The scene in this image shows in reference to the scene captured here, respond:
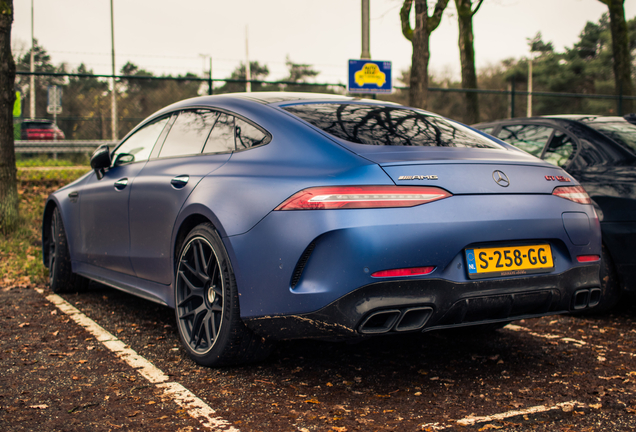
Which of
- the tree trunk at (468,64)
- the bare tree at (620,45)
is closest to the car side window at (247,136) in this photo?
the tree trunk at (468,64)

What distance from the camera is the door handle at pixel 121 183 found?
4.25 meters

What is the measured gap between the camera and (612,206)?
4.33 meters

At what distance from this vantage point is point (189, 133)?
153 inches

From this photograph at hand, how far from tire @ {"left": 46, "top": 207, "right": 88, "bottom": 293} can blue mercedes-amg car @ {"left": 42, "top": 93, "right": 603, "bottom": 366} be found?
6.02 feet

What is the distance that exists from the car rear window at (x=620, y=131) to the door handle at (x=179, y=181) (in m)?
3.19

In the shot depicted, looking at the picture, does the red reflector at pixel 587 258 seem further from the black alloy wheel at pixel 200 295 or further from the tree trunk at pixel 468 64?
the tree trunk at pixel 468 64

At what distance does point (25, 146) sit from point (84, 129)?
6851 millimetres

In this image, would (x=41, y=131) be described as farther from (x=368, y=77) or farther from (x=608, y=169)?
(x=608, y=169)

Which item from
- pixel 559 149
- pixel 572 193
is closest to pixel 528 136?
pixel 559 149

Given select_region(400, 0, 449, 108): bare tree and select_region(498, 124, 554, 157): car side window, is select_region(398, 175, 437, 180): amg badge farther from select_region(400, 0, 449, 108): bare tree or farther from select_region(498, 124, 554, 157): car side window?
select_region(400, 0, 449, 108): bare tree

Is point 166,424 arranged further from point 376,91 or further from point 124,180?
point 376,91

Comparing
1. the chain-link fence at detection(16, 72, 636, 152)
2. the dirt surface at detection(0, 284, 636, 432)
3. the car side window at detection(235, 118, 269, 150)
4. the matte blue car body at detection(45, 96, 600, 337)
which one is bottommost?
the dirt surface at detection(0, 284, 636, 432)

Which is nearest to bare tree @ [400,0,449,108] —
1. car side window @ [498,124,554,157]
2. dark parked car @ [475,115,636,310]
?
car side window @ [498,124,554,157]

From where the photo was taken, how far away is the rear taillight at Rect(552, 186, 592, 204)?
3.05 metres
